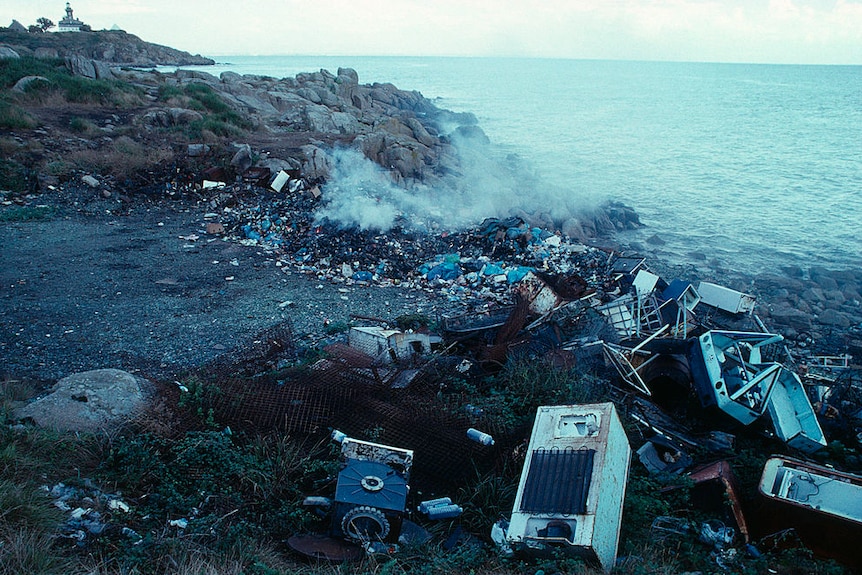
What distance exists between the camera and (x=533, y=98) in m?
60.5

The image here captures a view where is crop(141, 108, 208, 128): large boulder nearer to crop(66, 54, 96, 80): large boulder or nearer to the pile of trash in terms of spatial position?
crop(66, 54, 96, 80): large boulder

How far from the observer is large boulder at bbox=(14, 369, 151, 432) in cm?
392

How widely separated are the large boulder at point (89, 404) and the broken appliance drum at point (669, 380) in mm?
4732

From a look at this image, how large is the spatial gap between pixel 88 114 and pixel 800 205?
73.7ft

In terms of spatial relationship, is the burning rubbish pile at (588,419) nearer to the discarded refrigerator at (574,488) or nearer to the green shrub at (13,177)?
the discarded refrigerator at (574,488)

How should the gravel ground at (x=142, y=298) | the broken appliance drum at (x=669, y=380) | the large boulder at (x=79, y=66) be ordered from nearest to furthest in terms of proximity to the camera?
the broken appliance drum at (x=669, y=380) < the gravel ground at (x=142, y=298) < the large boulder at (x=79, y=66)

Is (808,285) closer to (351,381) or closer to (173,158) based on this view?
(351,381)

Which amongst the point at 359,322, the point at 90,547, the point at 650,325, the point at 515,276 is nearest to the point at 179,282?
the point at 359,322

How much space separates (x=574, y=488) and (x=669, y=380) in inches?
128

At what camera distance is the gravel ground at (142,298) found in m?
5.95

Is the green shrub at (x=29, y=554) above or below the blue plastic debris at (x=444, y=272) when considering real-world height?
above

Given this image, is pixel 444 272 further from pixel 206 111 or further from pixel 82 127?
pixel 206 111

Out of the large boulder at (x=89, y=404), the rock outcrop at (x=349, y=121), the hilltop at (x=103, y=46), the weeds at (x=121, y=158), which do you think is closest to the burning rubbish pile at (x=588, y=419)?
the large boulder at (x=89, y=404)

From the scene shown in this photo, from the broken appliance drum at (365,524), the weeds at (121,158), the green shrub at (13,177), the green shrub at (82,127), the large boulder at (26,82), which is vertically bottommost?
the broken appliance drum at (365,524)
